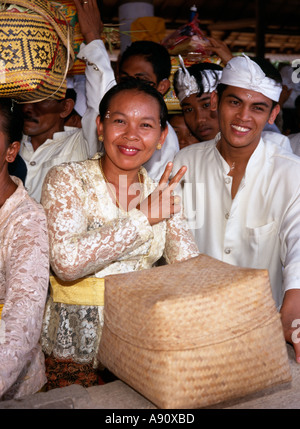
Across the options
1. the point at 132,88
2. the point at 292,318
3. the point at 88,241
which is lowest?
the point at 292,318

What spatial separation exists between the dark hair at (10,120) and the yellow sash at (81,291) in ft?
1.93

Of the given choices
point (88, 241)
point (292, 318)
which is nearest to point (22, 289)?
point (88, 241)

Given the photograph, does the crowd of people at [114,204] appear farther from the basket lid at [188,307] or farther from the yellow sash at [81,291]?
the basket lid at [188,307]

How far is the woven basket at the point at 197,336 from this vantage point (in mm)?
1183

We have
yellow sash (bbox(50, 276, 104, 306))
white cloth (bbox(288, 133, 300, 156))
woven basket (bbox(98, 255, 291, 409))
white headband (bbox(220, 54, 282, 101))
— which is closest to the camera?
woven basket (bbox(98, 255, 291, 409))

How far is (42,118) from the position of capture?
3.36m

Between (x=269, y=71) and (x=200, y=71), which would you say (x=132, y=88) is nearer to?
(x=269, y=71)

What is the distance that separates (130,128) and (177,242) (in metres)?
0.51

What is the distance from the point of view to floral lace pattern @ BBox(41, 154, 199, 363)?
1745mm

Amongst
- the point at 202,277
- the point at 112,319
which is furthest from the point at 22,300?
the point at 202,277

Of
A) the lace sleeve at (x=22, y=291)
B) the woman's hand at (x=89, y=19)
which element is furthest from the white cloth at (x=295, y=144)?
the lace sleeve at (x=22, y=291)

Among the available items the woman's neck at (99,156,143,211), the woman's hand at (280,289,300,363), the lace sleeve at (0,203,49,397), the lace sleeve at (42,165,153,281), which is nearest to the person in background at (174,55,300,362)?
the woman's hand at (280,289,300,363)

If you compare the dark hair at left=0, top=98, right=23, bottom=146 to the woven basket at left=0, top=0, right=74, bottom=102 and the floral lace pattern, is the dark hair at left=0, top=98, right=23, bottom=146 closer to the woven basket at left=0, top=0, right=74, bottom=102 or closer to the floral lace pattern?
the woven basket at left=0, top=0, right=74, bottom=102

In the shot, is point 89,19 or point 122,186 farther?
point 89,19
